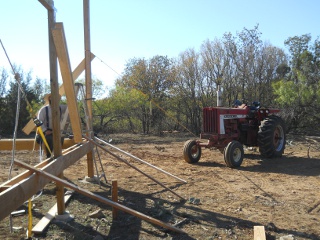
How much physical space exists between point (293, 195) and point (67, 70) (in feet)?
14.8

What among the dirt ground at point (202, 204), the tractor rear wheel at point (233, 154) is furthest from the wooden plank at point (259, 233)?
the tractor rear wheel at point (233, 154)

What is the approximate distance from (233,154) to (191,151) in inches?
52.4

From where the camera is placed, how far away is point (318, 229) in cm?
463

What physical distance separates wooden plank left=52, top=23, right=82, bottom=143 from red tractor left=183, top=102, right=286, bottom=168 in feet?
15.2

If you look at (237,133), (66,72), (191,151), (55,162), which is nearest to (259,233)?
(55,162)

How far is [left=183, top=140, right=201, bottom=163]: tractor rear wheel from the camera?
32.1ft

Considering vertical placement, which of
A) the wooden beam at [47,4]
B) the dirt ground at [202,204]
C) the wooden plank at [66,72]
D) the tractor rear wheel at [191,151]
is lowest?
the dirt ground at [202,204]

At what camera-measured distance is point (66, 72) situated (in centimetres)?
480

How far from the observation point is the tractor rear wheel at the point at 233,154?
348 inches

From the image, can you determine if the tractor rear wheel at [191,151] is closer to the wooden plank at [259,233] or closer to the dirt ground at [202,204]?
the dirt ground at [202,204]

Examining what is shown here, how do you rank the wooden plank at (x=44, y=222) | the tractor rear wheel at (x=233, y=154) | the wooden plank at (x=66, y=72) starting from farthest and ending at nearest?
the tractor rear wheel at (x=233, y=154) → the wooden plank at (x=44, y=222) → the wooden plank at (x=66, y=72)

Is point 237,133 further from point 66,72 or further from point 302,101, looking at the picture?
point 302,101

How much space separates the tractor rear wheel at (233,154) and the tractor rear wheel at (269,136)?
0.99 m

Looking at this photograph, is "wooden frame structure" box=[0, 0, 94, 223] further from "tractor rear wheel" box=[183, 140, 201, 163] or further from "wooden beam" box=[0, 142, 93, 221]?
"tractor rear wheel" box=[183, 140, 201, 163]
